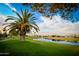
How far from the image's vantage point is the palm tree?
1946 millimetres

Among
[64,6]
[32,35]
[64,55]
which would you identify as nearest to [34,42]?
[32,35]

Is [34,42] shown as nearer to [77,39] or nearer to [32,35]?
[32,35]

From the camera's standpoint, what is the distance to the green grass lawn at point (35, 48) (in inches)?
75.3

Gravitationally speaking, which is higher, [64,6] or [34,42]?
[64,6]

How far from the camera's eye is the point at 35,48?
1.93 m

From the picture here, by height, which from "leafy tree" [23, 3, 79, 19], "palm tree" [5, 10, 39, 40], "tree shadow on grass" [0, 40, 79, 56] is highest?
"leafy tree" [23, 3, 79, 19]

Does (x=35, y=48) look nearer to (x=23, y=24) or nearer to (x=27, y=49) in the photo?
(x=27, y=49)

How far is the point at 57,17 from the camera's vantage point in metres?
1.96

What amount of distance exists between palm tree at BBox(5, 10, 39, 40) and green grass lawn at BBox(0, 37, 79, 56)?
77mm

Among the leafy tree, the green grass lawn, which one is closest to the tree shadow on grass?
the green grass lawn

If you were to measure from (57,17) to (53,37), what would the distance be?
0.61 feet

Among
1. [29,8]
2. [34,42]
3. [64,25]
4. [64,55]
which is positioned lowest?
[64,55]

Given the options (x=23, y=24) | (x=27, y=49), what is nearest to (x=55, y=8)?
(x=23, y=24)

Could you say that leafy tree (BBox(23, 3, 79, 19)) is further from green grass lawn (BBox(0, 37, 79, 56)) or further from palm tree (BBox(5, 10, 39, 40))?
green grass lawn (BBox(0, 37, 79, 56))
